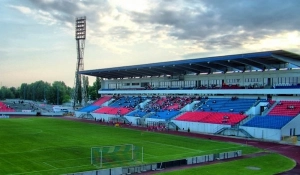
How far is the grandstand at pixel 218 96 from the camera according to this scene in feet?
165

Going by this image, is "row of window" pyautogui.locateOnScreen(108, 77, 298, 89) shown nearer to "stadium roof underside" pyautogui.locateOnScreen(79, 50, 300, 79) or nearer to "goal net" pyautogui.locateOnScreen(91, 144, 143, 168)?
"stadium roof underside" pyautogui.locateOnScreen(79, 50, 300, 79)

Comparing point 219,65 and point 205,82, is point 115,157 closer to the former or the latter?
point 219,65

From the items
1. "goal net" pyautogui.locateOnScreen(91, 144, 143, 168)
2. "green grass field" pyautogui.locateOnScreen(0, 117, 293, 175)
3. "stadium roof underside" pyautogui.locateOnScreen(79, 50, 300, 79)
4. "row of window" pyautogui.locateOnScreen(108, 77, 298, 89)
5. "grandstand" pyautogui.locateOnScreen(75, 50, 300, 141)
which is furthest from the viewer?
"row of window" pyautogui.locateOnScreen(108, 77, 298, 89)

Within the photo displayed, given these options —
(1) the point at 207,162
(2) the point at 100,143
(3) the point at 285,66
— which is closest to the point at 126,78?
(3) the point at 285,66

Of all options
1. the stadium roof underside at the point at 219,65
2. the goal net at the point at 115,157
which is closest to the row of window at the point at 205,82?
the stadium roof underside at the point at 219,65

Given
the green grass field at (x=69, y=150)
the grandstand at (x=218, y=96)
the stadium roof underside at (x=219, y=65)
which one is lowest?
the green grass field at (x=69, y=150)

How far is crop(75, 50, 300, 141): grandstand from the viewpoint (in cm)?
5025

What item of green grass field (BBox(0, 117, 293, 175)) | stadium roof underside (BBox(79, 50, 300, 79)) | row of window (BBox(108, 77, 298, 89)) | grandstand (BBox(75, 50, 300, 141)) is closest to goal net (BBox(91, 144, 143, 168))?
green grass field (BBox(0, 117, 293, 175))

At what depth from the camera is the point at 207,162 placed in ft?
100

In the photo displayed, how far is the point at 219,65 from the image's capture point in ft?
214

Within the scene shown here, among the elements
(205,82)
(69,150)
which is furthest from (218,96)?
(69,150)

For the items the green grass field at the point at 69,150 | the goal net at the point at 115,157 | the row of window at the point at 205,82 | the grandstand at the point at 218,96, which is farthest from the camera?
the row of window at the point at 205,82

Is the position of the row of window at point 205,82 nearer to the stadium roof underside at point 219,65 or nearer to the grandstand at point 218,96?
the grandstand at point 218,96

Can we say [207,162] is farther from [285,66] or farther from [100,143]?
[285,66]
